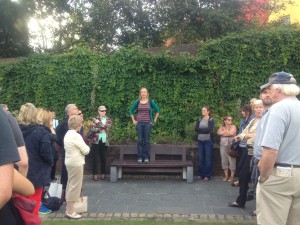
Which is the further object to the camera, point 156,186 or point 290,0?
point 290,0

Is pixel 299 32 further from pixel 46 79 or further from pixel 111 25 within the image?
pixel 111 25

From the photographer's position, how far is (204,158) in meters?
10.1

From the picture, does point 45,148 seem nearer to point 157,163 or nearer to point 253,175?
point 253,175

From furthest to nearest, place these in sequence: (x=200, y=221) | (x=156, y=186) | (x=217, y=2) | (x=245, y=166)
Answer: (x=217, y=2) < (x=156, y=186) < (x=245, y=166) < (x=200, y=221)

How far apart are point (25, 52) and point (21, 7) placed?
2480 millimetres

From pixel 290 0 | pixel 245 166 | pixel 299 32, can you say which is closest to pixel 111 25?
pixel 290 0

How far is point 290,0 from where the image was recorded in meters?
21.4

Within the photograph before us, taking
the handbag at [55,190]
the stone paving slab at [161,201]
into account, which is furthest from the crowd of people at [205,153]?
the stone paving slab at [161,201]

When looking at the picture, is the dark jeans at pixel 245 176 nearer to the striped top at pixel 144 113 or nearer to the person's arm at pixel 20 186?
the striped top at pixel 144 113

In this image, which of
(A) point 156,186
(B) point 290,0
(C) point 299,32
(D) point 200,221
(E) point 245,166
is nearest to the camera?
(D) point 200,221

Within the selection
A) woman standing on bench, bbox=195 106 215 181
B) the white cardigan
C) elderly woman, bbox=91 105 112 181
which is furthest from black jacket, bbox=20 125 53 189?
woman standing on bench, bbox=195 106 215 181

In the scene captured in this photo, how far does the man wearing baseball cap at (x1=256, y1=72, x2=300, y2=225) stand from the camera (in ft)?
12.6

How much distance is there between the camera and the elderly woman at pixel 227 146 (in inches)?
382

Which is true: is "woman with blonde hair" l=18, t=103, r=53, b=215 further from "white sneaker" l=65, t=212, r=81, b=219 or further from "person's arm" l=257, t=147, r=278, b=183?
"person's arm" l=257, t=147, r=278, b=183
